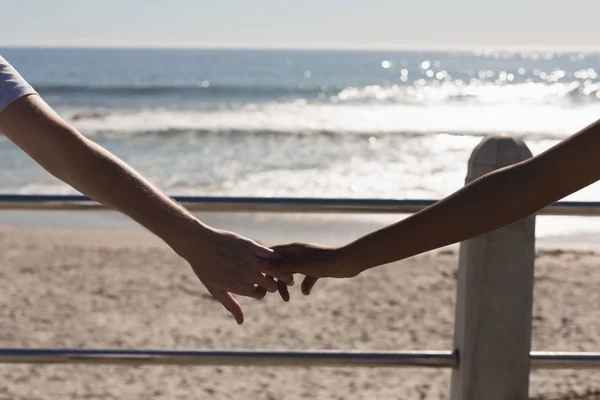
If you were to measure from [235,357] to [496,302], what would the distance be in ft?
2.38

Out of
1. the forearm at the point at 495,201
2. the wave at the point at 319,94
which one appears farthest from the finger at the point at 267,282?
the wave at the point at 319,94

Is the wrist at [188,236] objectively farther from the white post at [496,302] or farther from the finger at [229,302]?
the white post at [496,302]

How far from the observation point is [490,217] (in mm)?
1500

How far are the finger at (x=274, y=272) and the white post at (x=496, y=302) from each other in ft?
2.11

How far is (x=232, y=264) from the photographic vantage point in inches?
71.3

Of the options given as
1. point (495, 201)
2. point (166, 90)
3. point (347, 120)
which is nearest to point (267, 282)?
point (495, 201)

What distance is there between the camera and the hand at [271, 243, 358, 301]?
166 centimetres

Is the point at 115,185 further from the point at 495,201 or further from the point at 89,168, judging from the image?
the point at 495,201

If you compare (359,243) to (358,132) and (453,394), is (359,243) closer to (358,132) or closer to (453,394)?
(453,394)

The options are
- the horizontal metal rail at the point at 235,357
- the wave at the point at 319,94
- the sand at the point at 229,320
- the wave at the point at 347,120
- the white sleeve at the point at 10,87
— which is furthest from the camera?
the wave at the point at 319,94

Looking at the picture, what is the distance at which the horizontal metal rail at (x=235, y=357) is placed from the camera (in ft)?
7.57

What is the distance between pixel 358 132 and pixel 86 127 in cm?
771

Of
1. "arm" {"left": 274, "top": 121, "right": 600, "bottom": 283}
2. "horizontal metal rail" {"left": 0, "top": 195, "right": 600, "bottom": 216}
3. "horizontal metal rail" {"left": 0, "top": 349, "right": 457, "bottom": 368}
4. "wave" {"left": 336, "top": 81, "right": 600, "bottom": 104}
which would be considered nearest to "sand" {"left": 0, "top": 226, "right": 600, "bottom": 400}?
"horizontal metal rail" {"left": 0, "top": 349, "right": 457, "bottom": 368}

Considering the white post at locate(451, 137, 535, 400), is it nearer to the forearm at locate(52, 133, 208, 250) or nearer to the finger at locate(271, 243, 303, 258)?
the finger at locate(271, 243, 303, 258)
